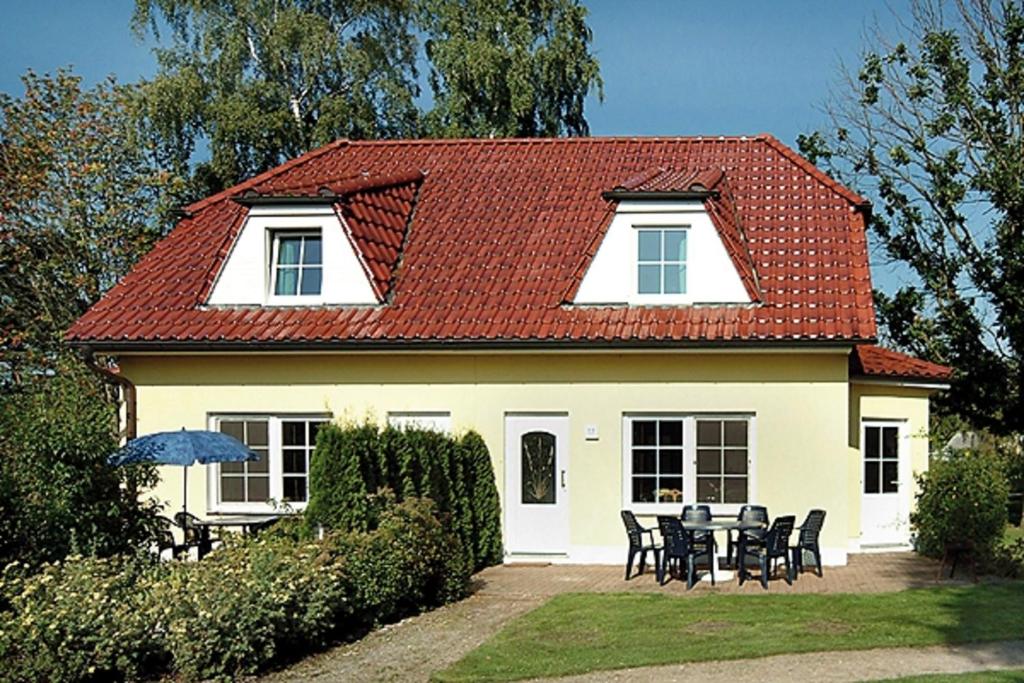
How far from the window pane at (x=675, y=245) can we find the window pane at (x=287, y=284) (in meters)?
6.18

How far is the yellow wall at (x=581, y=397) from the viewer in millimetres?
19125

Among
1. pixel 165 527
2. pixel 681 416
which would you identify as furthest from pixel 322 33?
pixel 165 527

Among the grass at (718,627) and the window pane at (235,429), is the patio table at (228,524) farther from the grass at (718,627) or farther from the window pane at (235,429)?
the grass at (718,627)

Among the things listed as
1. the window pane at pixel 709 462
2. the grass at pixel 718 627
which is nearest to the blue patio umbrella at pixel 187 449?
the grass at pixel 718 627

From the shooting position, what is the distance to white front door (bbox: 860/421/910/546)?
20.9 meters

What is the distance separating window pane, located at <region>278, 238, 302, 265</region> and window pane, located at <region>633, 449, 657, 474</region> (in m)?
6.55

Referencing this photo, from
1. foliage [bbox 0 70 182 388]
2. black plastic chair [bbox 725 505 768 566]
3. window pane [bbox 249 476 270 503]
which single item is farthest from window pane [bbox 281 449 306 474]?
foliage [bbox 0 70 182 388]

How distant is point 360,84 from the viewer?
32.7 m

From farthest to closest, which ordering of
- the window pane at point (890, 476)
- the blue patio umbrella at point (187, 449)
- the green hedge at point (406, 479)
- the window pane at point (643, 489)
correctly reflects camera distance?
the window pane at point (890, 476), the window pane at point (643, 489), the blue patio umbrella at point (187, 449), the green hedge at point (406, 479)

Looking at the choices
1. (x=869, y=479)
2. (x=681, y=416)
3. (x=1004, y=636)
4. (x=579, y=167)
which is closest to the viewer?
(x=1004, y=636)

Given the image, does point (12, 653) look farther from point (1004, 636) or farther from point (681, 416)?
point (681, 416)

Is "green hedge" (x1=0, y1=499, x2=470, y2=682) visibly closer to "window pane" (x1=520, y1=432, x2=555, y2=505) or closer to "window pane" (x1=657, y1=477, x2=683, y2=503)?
"window pane" (x1=520, y1=432, x2=555, y2=505)

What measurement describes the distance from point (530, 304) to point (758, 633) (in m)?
8.32

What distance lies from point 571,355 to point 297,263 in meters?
5.00
